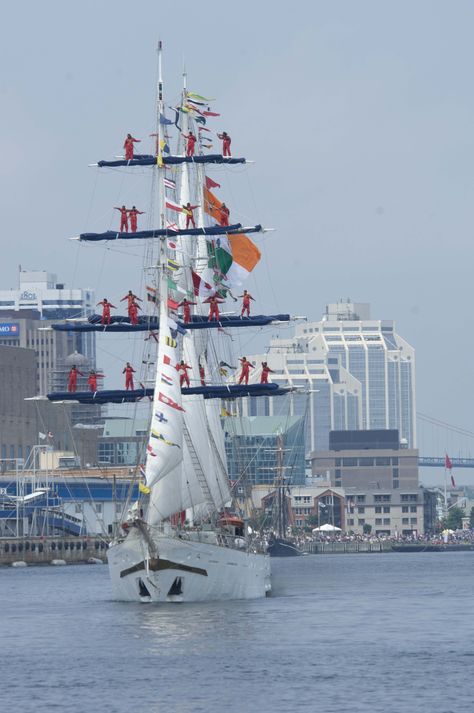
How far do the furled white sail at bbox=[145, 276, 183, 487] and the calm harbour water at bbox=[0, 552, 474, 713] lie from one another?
6939mm

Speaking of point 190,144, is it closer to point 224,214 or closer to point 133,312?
point 224,214

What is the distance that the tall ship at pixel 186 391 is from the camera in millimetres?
95812

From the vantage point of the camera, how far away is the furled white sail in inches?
3684

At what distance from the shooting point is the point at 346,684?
67938 millimetres

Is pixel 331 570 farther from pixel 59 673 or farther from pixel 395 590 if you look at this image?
pixel 59 673

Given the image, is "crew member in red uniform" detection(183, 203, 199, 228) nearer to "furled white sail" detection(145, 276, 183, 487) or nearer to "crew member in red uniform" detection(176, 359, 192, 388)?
"crew member in red uniform" detection(176, 359, 192, 388)

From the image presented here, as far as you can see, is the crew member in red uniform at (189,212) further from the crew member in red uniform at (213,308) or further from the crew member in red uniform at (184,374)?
the crew member in red uniform at (184,374)

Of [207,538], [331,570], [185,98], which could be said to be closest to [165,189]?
[185,98]

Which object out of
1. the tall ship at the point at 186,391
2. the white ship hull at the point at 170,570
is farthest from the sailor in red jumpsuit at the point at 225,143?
the white ship hull at the point at 170,570

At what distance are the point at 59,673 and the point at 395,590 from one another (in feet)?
197

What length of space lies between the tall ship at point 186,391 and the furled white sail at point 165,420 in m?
0.05

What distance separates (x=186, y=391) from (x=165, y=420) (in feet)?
50.6

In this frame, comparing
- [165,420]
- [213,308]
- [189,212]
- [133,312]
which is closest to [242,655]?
[165,420]

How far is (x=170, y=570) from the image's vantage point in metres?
96.2
